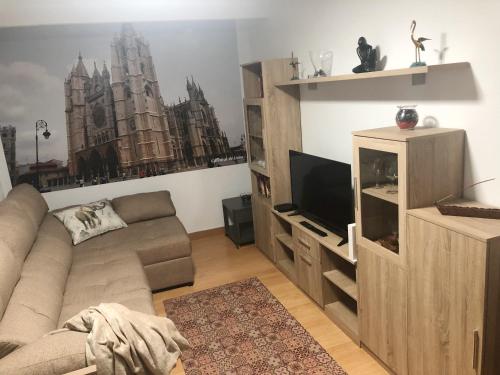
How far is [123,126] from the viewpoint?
471 cm

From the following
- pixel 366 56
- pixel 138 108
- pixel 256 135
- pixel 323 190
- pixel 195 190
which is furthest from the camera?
pixel 195 190

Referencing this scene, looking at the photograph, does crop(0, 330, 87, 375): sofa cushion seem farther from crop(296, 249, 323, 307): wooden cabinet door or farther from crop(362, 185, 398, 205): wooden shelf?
crop(296, 249, 323, 307): wooden cabinet door

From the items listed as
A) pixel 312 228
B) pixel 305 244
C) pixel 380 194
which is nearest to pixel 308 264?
pixel 305 244

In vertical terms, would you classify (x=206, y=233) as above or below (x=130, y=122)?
below

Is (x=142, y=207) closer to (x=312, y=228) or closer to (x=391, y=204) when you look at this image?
(x=312, y=228)

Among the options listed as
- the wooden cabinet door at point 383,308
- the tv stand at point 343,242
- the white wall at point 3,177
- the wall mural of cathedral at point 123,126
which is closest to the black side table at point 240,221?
the wall mural of cathedral at point 123,126

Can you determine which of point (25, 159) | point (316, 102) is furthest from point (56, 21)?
point (316, 102)

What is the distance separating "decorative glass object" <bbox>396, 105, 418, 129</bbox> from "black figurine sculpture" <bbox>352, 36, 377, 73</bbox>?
524 mm

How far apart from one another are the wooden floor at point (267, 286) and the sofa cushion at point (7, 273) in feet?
3.61

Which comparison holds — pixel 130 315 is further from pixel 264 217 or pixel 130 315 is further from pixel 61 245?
pixel 264 217

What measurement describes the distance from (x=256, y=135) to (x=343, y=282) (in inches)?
70.4

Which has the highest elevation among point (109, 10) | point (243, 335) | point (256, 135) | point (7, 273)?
point (109, 10)

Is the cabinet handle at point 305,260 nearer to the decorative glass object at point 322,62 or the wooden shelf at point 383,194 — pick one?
the wooden shelf at point 383,194

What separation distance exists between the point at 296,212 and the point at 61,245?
78.2 inches
